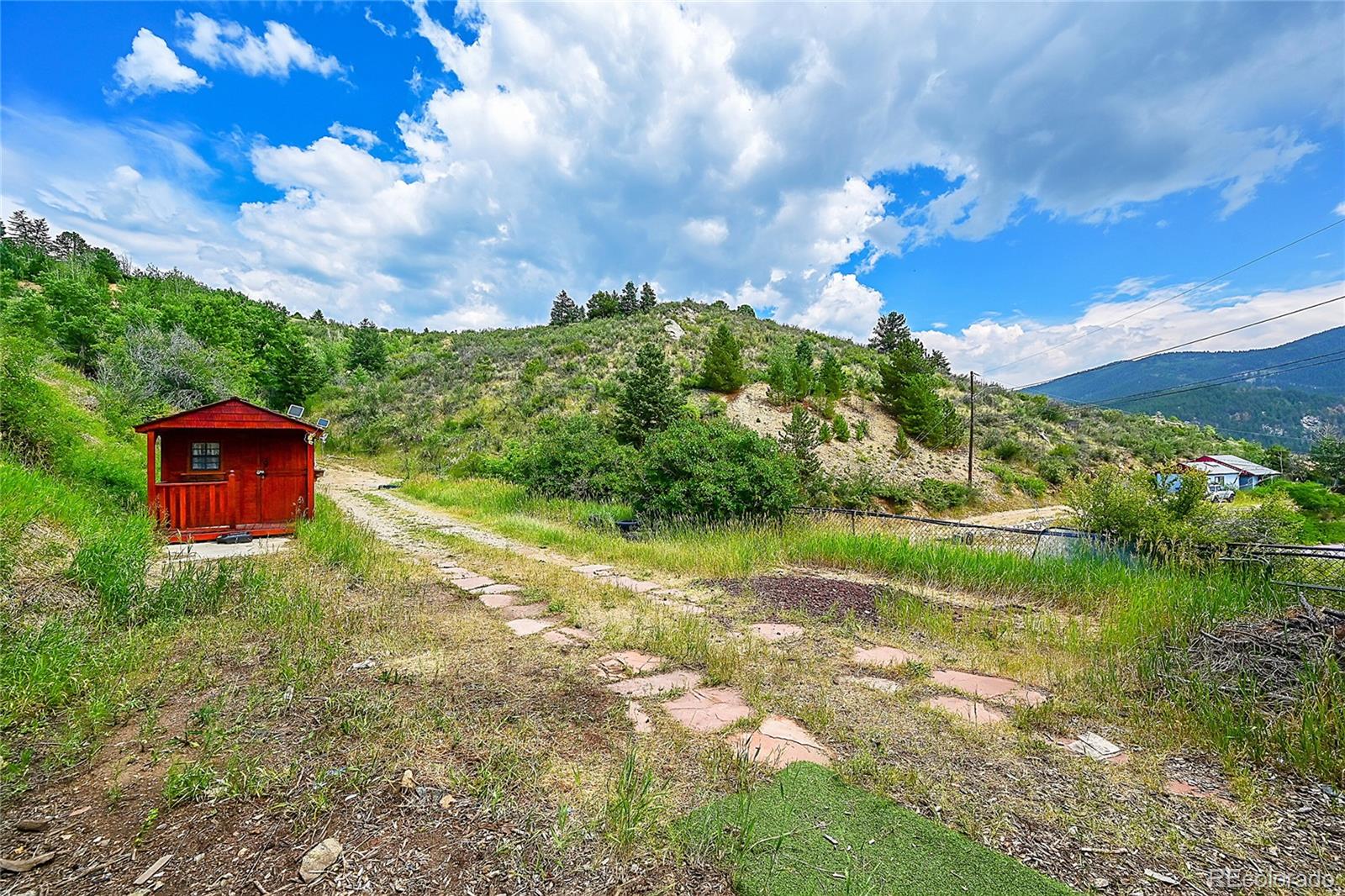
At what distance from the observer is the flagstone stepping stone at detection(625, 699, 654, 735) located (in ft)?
9.16

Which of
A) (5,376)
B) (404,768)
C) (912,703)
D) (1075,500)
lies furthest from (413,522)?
(1075,500)

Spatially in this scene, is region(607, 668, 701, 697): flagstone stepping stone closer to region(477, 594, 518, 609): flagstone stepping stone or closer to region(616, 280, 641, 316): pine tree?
region(477, 594, 518, 609): flagstone stepping stone

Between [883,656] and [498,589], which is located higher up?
[498,589]

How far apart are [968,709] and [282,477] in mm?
10428

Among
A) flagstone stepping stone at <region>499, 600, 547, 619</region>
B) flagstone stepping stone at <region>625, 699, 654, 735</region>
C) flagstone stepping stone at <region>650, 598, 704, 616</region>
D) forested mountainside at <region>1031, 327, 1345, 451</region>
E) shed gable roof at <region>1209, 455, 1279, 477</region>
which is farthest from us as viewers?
forested mountainside at <region>1031, 327, 1345, 451</region>

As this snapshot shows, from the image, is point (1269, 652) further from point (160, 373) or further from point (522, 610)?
point (160, 373)

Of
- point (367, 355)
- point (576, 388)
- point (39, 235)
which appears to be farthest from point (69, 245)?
point (576, 388)

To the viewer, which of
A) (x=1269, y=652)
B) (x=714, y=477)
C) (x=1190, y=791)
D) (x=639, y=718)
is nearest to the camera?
(x=1190, y=791)

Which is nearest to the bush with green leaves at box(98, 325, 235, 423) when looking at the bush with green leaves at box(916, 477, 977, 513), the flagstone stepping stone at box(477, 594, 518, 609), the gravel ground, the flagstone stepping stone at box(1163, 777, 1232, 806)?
the flagstone stepping stone at box(477, 594, 518, 609)

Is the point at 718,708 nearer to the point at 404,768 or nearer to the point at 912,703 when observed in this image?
the point at 912,703

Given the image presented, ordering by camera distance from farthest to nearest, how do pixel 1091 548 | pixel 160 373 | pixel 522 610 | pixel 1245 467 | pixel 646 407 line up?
pixel 1245 467 < pixel 160 373 < pixel 646 407 < pixel 1091 548 < pixel 522 610

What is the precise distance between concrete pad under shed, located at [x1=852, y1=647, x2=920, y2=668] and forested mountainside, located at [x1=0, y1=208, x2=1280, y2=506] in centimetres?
940

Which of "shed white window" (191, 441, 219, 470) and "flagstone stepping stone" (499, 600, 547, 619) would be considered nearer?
"flagstone stepping stone" (499, 600, 547, 619)

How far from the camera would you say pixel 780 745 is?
2654 mm
